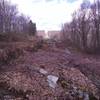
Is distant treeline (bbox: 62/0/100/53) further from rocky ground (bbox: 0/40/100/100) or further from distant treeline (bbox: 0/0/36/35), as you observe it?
rocky ground (bbox: 0/40/100/100)

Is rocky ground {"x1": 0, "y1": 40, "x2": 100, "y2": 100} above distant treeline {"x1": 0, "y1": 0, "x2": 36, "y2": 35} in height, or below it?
→ below

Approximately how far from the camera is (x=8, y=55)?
431 inches

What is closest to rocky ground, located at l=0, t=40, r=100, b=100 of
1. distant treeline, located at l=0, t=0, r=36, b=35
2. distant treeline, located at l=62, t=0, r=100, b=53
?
distant treeline, located at l=62, t=0, r=100, b=53

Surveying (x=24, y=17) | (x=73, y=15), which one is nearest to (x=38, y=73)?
(x=73, y=15)

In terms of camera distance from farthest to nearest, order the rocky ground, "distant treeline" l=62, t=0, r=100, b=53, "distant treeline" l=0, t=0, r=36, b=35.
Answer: "distant treeline" l=0, t=0, r=36, b=35, "distant treeline" l=62, t=0, r=100, b=53, the rocky ground

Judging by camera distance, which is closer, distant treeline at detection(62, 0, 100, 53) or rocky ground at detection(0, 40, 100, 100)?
rocky ground at detection(0, 40, 100, 100)

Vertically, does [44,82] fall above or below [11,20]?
below

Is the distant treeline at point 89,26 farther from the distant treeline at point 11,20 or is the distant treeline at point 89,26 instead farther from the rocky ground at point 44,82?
the rocky ground at point 44,82

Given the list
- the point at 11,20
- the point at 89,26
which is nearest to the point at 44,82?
the point at 89,26

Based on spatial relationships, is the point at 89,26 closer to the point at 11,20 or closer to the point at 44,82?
the point at 11,20

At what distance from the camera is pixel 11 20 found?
33.6m

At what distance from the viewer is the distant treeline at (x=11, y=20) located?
97.5ft

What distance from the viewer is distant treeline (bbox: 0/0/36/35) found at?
2972 centimetres

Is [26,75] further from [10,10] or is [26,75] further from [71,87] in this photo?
[10,10]
